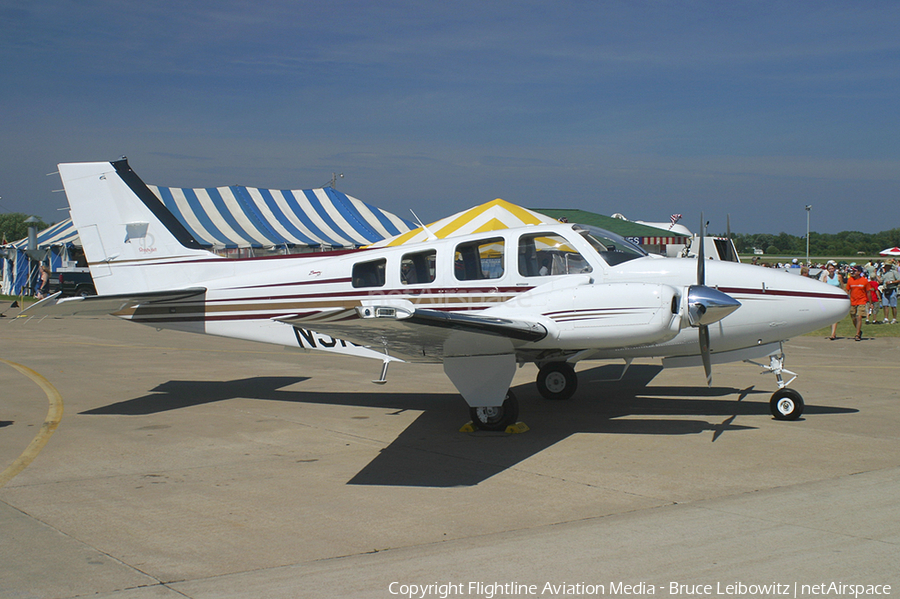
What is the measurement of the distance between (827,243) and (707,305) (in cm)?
16109

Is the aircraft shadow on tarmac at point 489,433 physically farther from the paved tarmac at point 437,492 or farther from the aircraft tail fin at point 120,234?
the aircraft tail fin at point 120,234

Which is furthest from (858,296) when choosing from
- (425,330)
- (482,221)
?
(425,330)

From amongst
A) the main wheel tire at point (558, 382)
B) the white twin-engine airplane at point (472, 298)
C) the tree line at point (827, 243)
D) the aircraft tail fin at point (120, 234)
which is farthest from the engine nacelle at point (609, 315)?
the tree line at point (827, 243)

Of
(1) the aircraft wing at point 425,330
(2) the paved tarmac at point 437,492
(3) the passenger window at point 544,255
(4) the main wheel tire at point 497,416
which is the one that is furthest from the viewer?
(3) the passenger window at point 544,255

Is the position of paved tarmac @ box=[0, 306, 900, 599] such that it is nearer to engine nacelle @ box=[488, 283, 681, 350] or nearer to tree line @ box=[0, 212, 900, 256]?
engine nacelle @ box=[488, 283, 681, 350]

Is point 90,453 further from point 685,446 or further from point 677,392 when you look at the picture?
point 677,392

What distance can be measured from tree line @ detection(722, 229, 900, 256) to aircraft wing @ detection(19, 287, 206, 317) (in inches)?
4705

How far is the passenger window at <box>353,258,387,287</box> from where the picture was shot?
9.69 meters

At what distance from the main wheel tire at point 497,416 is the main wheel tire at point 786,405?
3428 millimetres

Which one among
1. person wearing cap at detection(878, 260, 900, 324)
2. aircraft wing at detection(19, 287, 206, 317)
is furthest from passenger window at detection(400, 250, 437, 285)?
person wearing cap at detection(878, 260, 900, 324)

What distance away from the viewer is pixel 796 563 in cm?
438

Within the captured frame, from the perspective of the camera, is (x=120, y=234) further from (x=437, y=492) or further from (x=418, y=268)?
(x=437, y=492)

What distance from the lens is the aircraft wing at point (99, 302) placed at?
8407mm

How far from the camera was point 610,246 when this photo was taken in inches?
356
